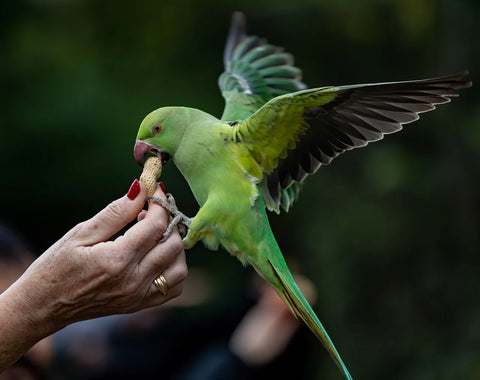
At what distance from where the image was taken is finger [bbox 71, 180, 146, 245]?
5.95ft

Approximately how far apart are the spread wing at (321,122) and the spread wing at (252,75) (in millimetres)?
513

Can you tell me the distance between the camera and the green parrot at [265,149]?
2121mm

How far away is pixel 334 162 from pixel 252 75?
7.57ft

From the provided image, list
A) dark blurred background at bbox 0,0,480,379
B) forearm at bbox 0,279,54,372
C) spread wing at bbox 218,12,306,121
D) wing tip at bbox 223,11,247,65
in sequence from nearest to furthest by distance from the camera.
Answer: forearm at bbox 0,279,54,372 < spread wing at bbox 218,12,306,121 < wing tip at bbox 223,11,247,65 < dark blurred background at bbox 0,0,480,379

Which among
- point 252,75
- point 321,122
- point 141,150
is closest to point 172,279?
point 141,150

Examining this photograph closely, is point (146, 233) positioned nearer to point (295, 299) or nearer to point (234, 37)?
point (295, 299)

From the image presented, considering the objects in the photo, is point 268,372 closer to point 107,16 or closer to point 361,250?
point 361,250

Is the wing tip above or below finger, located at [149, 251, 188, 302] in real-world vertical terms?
above

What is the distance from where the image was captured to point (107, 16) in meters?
5.74

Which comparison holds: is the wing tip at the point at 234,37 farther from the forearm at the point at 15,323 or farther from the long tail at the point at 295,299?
the forearm at the point at 15,323

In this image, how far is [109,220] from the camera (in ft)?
6.07

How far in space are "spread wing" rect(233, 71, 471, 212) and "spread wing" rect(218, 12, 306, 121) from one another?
51cm

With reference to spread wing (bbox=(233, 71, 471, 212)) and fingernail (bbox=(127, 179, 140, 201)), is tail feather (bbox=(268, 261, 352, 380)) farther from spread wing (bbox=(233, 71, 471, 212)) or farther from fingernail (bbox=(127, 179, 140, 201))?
fingernail (bbox=(127, 179, 140, 201))

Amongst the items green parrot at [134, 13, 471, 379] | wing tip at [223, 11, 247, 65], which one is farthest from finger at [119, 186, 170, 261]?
wing tip at [223, 11, 247, 65]
